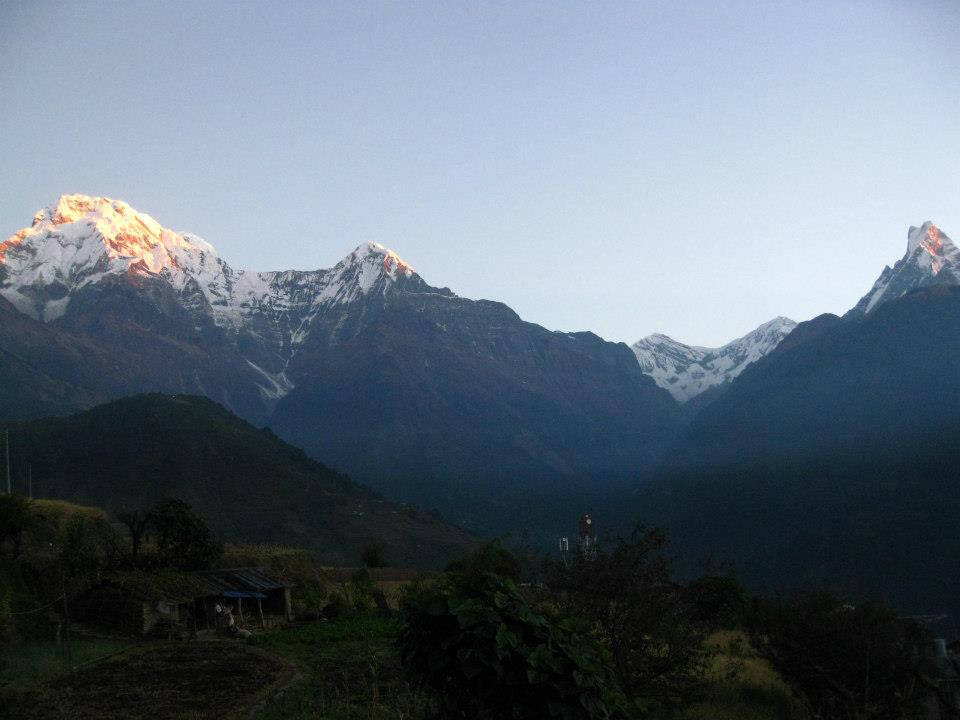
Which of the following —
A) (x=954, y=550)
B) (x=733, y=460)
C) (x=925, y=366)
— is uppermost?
(x=925, y=366)

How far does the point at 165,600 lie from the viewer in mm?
33625

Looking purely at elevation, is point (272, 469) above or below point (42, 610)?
above

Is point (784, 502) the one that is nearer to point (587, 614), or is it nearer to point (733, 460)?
point (733, 460)

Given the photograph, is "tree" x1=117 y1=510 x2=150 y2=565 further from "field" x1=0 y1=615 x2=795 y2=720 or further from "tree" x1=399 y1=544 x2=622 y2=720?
"tree" x1=399 y1=544 x2=622 y2=720

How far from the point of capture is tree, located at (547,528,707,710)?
698 inches

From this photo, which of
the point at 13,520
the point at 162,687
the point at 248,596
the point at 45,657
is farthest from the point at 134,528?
the point at 162,687

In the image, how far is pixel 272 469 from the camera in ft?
362

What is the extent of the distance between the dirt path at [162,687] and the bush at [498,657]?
32.9 feet

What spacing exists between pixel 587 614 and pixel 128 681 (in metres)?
11.6

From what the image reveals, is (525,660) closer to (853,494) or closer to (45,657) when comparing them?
(45,657)

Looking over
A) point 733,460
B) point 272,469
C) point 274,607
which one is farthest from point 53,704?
point 733,460

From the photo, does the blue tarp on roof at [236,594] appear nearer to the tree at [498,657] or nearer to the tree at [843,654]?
the tree at [843,654]

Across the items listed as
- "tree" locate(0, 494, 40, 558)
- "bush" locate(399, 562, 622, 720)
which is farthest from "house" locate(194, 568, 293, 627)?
"bush" locate(399, 562, 622, 720)

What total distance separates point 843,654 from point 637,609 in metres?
5.90
